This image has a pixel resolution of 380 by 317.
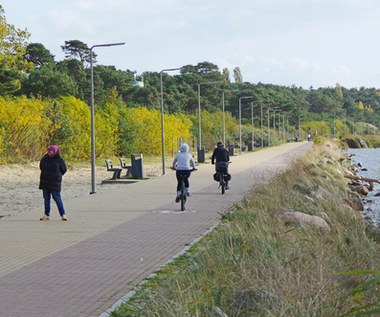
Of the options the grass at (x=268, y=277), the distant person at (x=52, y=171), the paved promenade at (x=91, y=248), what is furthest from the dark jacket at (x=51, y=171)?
the grass at (x=268, y=277)

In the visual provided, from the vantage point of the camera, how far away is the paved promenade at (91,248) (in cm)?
758

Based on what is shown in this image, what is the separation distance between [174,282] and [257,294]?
1409 mm

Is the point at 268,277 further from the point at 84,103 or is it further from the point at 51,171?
the point at 84,103

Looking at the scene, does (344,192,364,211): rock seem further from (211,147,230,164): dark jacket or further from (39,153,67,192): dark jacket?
(39,153,67,192): dark jacket

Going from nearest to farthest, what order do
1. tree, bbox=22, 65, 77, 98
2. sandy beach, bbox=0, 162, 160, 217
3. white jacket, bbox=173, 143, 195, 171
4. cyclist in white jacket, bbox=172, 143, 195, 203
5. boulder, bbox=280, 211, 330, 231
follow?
boulder, bbox=280, 211, 330, 231
cyclist in white jacket, bbox=172, 143, 195, 203
white jacket, bbox=173, 143, 195, 171
sandy beach, bbox=0, 162, 160, 217
tree, bbox=22, 65, 77, 98

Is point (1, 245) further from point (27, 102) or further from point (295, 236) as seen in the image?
point (27, 102)

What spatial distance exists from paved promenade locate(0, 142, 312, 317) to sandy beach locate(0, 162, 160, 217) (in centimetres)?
154

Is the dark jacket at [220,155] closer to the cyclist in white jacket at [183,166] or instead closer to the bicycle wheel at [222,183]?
the bicycle wheel at [222,183]

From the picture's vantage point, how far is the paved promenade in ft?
24.9

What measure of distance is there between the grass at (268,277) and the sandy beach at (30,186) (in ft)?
27.7

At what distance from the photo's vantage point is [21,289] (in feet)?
26.7

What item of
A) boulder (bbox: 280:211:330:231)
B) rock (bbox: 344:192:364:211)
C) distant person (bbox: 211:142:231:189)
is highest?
distant person (bbox: 211:142:231:189)

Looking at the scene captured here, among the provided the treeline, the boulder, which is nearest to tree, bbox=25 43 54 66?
the treeline

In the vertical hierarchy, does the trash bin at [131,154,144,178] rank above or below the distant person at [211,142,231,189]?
below
